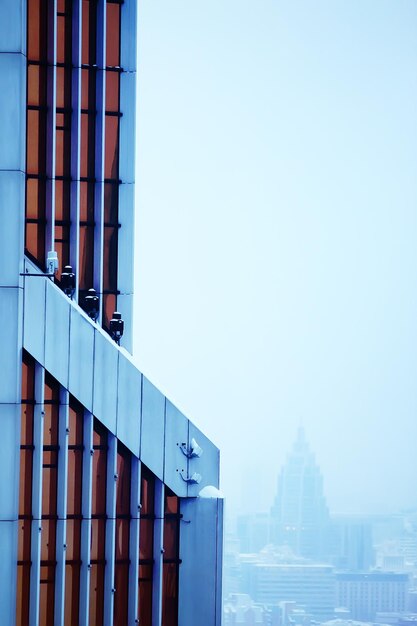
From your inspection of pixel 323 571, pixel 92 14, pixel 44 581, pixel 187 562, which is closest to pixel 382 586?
pixel 323 571

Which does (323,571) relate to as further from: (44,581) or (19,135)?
(19,135)

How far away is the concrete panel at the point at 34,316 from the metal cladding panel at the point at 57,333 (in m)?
0.09

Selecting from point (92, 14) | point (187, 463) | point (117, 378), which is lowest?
point (187, 463)

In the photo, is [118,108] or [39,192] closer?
[39,192]

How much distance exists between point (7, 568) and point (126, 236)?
298 inches

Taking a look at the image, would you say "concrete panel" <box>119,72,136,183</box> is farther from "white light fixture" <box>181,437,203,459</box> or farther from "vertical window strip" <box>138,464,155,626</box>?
"vertical window strip" <box>138,464,155,626</box>

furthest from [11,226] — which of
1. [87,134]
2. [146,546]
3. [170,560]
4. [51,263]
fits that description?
[170,560]

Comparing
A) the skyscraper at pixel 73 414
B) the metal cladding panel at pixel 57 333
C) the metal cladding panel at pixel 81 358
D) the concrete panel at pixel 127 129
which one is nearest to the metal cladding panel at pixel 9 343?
the skyscraper at pixel 73 414

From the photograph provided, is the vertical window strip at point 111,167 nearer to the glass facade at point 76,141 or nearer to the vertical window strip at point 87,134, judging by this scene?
the glass facade at point 76,141

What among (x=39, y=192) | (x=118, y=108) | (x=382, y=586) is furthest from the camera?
(x=382, y=586)

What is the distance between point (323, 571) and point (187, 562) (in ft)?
22.3

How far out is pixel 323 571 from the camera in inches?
1128

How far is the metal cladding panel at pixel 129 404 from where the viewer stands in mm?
22531

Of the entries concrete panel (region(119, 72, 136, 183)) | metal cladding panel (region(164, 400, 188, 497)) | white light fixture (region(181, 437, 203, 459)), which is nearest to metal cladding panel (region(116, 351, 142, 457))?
metal cladding panel (region(164, 400, 188, 497))
